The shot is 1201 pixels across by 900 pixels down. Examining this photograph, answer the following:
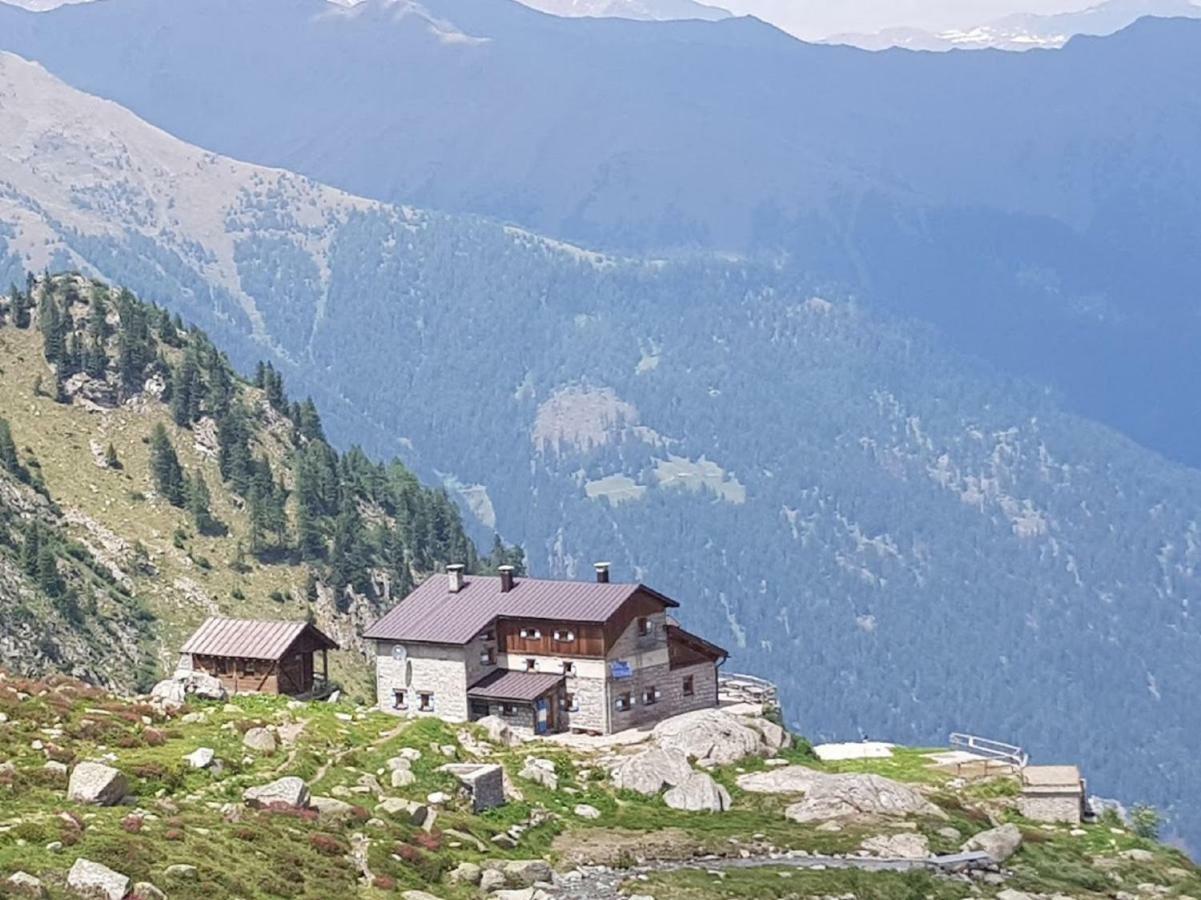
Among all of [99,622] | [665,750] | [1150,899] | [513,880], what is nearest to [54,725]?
[513,880]

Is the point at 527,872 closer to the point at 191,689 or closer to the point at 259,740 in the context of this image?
the point at 259,740

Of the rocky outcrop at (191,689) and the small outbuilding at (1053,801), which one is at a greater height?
the rocky outcrop at (191,689)

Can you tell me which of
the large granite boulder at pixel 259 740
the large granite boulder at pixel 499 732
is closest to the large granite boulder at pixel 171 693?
the large granite boulder at pixel 259 740

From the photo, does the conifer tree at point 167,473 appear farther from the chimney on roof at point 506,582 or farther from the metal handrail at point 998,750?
the metal handrail at point 998,750

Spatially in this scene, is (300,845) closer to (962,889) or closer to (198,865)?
(198,865)

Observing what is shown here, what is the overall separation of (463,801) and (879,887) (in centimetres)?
1535

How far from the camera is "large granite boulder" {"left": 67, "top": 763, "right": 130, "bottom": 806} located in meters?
58.8

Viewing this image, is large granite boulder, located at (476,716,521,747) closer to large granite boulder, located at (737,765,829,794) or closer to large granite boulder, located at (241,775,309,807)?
large granite boulder, located at (737,765,829,794)

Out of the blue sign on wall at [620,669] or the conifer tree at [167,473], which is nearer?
the blue sign on wall at [620,669]

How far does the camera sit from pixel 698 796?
80438 mm

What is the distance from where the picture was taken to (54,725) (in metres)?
71.5

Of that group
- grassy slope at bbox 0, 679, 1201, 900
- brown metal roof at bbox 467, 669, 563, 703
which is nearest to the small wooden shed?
brown metal roof at bbox 467, 669, 563, 703

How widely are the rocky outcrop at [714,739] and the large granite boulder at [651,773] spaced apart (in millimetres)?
4945

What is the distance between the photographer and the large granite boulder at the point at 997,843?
74688 mm
